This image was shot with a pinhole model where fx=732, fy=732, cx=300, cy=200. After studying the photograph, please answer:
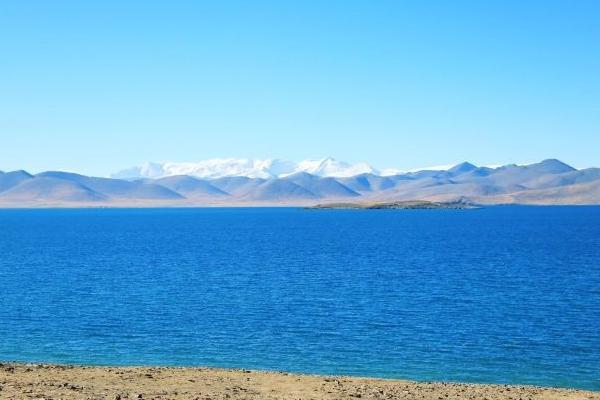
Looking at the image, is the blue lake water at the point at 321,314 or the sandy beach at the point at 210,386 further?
the blue lake water at the point at 321,314

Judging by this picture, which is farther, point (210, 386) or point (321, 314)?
point (321, 314)

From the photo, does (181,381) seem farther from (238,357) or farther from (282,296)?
(282,296)

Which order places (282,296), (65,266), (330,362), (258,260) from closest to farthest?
1. (330,362)
2. (282,296)
3. (65,266)
4. (258,260)

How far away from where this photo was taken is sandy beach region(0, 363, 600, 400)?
23.6 m

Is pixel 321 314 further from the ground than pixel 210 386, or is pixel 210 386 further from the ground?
pixel 210 386

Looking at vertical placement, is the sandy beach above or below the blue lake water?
above

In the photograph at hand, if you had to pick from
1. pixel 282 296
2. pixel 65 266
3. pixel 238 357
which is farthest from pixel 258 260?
pixel 238 357

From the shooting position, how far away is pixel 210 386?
2555 centimetres

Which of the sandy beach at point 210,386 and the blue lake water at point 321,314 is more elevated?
the sandy beach at point 210,386

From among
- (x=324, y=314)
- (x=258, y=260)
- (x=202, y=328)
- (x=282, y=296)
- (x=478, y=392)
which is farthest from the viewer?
(x=258, y=260)

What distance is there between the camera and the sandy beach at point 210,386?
2361 centimetres

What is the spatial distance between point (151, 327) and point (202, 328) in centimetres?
303

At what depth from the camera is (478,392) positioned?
25781 millimetres

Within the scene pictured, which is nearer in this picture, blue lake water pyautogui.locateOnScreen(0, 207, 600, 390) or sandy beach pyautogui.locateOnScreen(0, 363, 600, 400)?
sandy beach pyautogui.locateOnScreen(0, 363, 600, 400)
